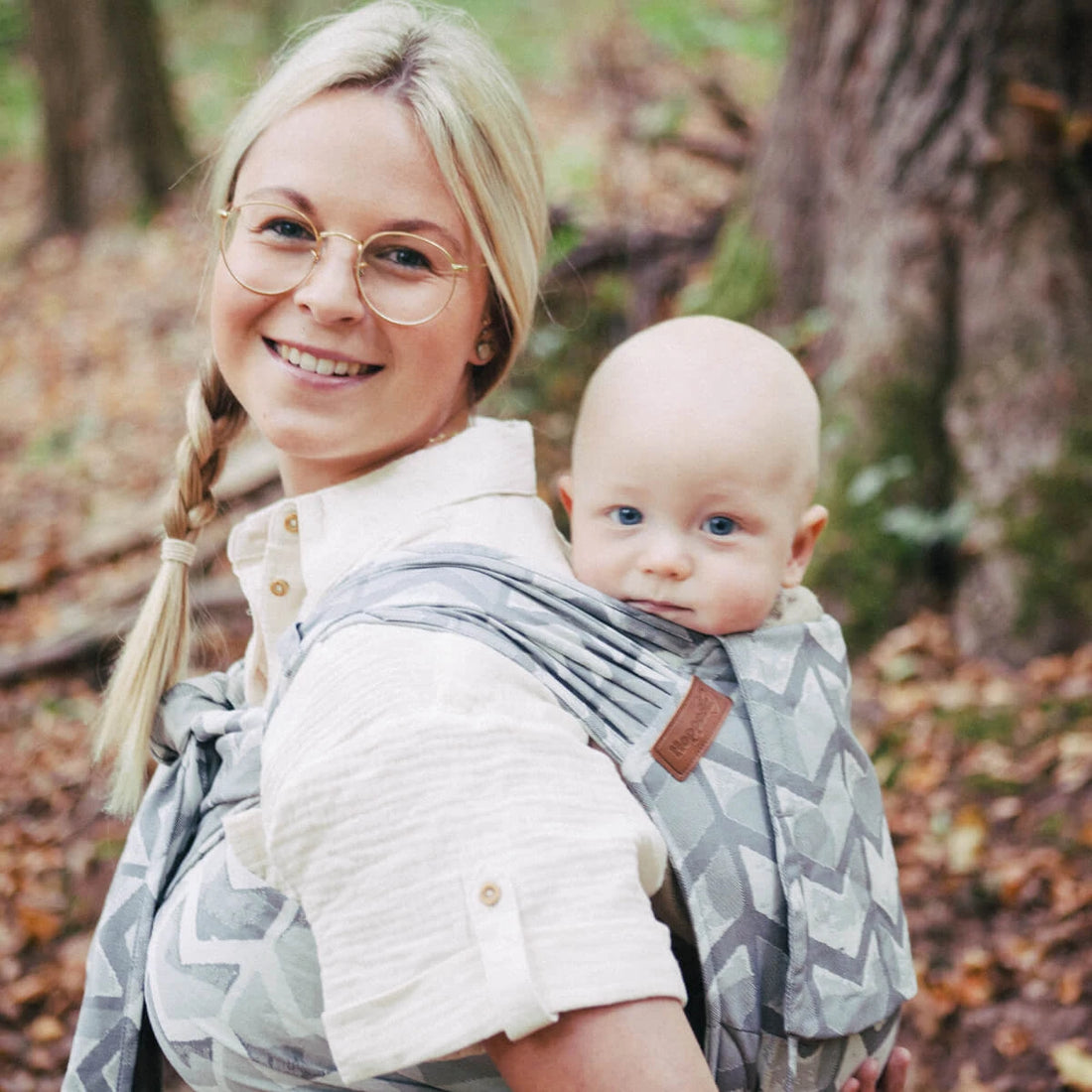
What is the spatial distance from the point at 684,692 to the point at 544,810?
0.99 feet

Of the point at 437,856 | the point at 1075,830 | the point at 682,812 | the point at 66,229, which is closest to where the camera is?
the point at 437,856

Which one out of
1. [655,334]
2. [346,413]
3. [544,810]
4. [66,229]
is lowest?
[66,229]

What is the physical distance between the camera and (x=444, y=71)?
1.65 meters

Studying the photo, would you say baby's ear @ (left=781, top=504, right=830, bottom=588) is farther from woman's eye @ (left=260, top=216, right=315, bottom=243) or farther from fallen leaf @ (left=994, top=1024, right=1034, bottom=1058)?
fallen leaf @ (left=994, top=1024, right=1034, bottom=1058)

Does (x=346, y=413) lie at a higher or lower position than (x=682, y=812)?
higher

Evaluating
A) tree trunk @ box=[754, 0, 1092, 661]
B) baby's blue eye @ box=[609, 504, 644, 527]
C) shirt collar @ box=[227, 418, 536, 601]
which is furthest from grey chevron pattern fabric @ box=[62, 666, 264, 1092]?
tree trunk @ box=[754, 0, 1092, 661]

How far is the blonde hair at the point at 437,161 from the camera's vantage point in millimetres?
1638

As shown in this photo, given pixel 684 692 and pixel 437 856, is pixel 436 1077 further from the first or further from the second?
pixel 684 692

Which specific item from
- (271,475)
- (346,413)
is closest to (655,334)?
(346,413)

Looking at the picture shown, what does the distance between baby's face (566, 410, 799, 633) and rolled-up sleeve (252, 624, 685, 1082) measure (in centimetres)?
35

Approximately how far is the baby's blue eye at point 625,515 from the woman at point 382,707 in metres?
0.11

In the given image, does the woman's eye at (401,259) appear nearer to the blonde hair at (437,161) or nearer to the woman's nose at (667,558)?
the blonde hair at (437,161)

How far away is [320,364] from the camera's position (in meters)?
1.66

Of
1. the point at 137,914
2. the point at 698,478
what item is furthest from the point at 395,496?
the point at 137,914
